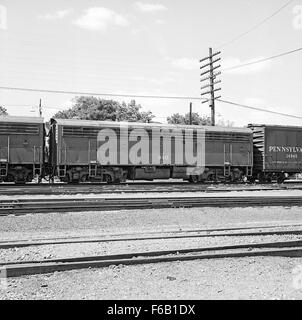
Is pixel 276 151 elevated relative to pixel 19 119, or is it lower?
lower

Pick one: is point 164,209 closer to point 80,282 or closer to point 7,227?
point 7,227

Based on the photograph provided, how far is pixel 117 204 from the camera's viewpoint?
12391 mm

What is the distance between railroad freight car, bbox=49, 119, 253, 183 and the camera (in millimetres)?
19688

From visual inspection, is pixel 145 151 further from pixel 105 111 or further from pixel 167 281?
pixel 105 111

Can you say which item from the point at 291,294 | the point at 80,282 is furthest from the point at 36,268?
the point at 291,294

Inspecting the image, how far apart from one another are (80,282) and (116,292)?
650 mm

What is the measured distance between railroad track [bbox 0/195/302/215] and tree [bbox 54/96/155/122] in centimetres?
4735

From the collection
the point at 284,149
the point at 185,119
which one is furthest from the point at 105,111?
the point at 284,149

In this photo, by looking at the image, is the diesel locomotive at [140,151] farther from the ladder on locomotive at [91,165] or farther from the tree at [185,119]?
the tree at [185,119]

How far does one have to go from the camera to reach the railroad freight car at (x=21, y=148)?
18688mm

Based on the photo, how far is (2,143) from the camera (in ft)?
61.3

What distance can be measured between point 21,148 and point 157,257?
13865mm

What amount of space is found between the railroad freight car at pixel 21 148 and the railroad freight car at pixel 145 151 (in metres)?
0.79
